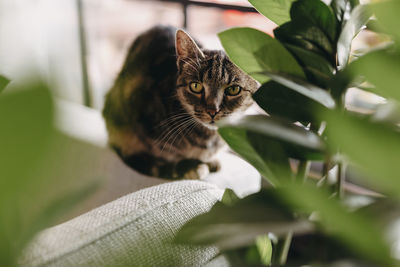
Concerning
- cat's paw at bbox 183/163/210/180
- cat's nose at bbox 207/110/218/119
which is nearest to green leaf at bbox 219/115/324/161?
cat's nose at bbox 207/110/218/119

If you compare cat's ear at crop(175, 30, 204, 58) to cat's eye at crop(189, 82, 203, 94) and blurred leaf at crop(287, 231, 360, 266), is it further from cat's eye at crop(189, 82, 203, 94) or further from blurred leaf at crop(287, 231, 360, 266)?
blurred leaf at crop(287, 231, 360, 266)

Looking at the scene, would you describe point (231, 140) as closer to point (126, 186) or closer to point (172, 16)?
point (126, 186)

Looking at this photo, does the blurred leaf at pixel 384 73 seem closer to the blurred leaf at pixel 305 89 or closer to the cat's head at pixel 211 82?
the blurred leaf at pixel 305 89

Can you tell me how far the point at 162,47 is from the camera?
1.36 meters

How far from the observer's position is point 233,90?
105cm

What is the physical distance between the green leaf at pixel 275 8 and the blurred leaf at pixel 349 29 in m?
0.09

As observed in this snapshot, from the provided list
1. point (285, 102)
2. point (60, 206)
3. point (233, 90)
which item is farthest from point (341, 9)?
point (233, 90)

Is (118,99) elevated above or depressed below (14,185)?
below

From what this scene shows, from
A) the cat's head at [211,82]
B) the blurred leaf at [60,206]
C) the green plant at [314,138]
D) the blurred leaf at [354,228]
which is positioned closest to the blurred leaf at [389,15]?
the green plant at [314,138]

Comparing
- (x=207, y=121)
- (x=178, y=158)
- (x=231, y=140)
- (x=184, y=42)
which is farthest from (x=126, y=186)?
(x=231, y=140)

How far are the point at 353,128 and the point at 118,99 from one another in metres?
Result: 1.28

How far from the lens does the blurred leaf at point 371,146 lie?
0.65ft

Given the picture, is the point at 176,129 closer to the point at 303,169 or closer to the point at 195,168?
the point at 195,168

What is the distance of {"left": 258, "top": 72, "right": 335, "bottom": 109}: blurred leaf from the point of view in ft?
1.19
